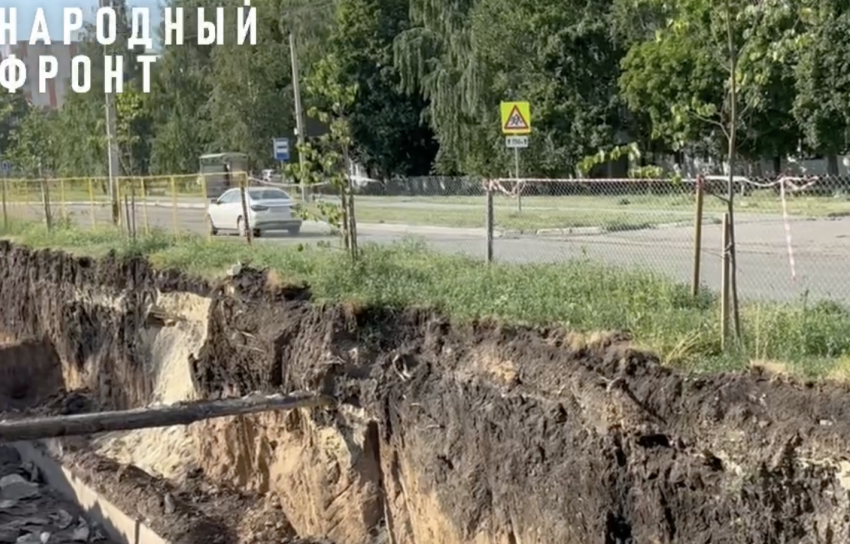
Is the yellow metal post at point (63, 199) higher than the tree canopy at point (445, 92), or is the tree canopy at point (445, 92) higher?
the tree canopy at point (445, 92)

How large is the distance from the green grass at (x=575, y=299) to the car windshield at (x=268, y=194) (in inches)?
439

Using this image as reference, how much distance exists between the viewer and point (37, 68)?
1843 inches

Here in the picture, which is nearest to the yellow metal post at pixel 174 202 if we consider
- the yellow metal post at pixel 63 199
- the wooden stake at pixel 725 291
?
the yellow metal post at pixel 63 199

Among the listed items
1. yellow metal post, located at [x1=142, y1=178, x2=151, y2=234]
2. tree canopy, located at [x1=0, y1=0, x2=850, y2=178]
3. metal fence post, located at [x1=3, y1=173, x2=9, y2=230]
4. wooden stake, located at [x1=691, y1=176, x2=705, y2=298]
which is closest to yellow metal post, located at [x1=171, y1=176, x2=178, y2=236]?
yellow metal post, located at [x1=142, y1=178, x2=151, y2=234]

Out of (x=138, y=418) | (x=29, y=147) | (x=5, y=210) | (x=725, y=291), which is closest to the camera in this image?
(x=725, y=291)

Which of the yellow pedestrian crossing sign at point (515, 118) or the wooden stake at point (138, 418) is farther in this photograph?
the yellow pedestrian crossing sign at point (515, 118)

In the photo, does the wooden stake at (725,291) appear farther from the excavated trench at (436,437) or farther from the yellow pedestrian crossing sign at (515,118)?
the yellow pedestrian crossing sign at (515,118)

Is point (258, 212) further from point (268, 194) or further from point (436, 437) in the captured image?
point (436, 437)

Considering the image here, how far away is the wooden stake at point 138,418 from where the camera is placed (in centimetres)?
901

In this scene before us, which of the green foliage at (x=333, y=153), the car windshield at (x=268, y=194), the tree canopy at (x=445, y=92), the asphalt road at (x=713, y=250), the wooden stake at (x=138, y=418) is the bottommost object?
the wooden stake at (x=138, y=418)

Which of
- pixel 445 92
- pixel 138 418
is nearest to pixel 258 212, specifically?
pixel 138 418

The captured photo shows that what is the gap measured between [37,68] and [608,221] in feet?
117

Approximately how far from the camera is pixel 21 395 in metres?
17.6

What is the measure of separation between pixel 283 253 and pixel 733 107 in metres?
7.62
